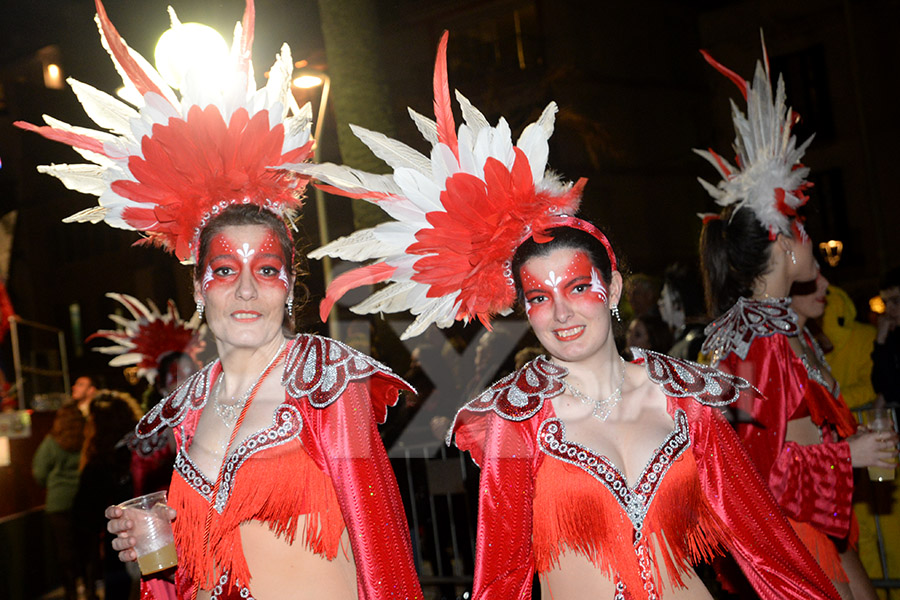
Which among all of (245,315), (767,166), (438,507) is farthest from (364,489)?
(438,507)

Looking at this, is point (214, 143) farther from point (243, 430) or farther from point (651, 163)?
point (651, 163)

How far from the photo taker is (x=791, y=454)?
10.9 feet

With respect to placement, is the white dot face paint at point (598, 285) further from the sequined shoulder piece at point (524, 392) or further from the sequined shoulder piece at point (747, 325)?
the sequined shoulder piece at point (747, 325)

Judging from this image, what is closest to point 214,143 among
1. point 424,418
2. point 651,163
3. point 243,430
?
point 243,430

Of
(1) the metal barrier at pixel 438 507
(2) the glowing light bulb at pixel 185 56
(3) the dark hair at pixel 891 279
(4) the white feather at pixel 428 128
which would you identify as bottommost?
(1) the metal barrier at pixel 438 507

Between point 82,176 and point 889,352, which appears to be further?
point 889,352

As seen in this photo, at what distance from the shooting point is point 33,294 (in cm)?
841

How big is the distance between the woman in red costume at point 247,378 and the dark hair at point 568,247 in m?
0.53

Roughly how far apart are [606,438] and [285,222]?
119 cm

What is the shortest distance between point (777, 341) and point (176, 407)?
230 centimetres

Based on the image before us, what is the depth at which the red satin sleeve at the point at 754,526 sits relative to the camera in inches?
94.1

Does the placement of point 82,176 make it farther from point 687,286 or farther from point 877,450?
point 687,286

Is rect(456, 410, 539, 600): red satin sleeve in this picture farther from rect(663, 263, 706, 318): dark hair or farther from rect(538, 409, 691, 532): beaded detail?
rect(663, 263, 706, 318): dark hair

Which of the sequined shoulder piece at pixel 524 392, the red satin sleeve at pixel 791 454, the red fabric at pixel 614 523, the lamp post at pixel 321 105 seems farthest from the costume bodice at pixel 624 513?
the lamp post at pixel 321 105
